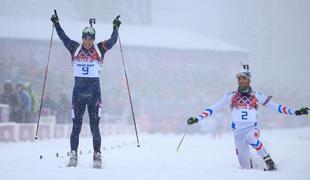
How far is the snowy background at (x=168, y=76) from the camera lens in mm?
9453

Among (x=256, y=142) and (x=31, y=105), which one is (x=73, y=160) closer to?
(x=256, y=142)

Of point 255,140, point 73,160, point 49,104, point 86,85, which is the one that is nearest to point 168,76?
point 49,104

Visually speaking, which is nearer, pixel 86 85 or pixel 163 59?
pixel 86 85

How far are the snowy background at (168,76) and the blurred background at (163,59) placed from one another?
84mm

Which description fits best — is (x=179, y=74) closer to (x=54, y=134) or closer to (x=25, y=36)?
(x=25, y=36)

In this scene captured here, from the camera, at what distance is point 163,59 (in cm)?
4328

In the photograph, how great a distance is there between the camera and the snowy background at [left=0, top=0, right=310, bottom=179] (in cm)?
945

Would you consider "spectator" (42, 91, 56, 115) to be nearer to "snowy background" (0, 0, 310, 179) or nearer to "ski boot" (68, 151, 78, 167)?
"snowy background" (0, 0, 310, 179)

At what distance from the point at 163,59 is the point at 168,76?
241cm

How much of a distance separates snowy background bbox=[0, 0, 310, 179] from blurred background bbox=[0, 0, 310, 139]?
Result: 8 centimetres

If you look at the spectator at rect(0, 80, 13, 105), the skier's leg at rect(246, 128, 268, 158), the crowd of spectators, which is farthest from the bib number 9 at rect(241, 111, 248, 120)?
the spectator at rect(0, 80, 13, 105)

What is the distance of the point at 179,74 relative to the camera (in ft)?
138

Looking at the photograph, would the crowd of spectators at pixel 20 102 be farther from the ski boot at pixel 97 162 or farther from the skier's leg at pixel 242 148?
the ski boot at pixel 97 162

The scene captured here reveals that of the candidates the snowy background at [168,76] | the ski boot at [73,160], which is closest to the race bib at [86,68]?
the ski boot at [73,160]
